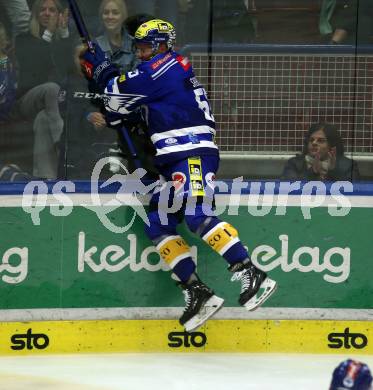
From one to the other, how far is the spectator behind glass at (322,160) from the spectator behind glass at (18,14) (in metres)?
1.78

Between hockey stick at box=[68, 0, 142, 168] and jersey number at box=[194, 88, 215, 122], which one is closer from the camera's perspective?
jersey number at box=[194, 88, 215, 122]

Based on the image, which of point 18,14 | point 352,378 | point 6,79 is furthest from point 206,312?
point 352,378

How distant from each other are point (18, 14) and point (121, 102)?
930mm

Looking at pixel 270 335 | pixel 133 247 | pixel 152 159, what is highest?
pixel 152 159

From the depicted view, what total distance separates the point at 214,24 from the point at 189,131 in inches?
35.5

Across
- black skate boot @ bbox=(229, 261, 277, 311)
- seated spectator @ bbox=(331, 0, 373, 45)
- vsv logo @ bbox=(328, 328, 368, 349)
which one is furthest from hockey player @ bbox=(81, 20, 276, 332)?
seated spectator @ bbox=(331, 0, 373, 45)

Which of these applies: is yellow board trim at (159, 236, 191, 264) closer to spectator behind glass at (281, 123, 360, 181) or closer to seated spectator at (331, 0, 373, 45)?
spectator behind glass at (281, 123, 360, 181)

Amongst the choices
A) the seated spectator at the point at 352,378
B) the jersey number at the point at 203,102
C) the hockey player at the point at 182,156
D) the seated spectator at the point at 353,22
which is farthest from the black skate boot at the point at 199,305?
the seated spectator at the point at 352,378

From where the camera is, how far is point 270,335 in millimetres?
7512

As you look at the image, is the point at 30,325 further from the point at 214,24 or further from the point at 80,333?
the point at 214,24

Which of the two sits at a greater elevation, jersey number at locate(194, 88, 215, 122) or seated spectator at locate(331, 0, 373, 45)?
seated spectator at locate(331, 0, 373, 45)

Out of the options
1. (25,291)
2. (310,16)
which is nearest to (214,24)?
(310,16)

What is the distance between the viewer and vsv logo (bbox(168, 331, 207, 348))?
7.51 metres

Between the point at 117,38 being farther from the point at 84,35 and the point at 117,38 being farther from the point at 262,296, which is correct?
the point at 262,296
